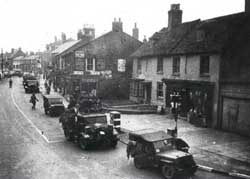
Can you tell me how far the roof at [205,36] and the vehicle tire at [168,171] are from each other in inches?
485

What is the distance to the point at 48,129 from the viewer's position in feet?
68.6

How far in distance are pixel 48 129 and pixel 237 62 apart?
14585mm

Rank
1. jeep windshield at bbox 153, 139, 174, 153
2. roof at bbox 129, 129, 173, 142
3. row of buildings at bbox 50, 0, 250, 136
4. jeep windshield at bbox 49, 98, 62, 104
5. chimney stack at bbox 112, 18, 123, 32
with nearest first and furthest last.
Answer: jeep windshield at bbox 153, 139, 174, 153 < roof at bbox 129, 129, 173, 142 < row of buildings at bbox 50, 0, 250, 136 < jeep windshield at bbox 49, 98, 62, 104 < chimney stack at bbox 112, 18, 123, 32

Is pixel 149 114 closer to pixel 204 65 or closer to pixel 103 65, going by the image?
pixel 204 65

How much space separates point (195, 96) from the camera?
23.1 m

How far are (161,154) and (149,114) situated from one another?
15.4 metres

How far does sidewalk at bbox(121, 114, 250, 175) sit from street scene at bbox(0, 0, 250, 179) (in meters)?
0.05

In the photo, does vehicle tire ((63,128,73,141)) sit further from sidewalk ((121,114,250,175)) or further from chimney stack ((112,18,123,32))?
chimney stack ((112,18,123,32))

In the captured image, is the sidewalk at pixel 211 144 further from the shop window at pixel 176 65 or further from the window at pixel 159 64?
the window at pixel 159 64

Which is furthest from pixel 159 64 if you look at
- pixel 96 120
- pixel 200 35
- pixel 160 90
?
pixel 96 120

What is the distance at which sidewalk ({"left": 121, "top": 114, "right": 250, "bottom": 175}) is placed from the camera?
43.4 ft

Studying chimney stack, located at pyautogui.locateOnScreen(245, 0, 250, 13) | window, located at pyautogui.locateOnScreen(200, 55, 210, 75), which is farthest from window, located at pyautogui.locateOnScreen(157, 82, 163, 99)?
chimney stack, located at pyautogui.locateOnScreen(245, 0, 250, 13)

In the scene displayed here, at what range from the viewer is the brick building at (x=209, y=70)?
19938 millimetres

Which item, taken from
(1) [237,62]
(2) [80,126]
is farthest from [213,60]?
(2) [80,126]
